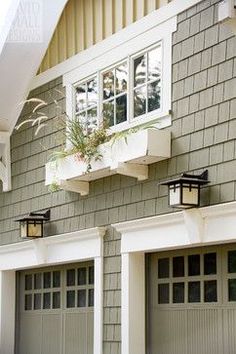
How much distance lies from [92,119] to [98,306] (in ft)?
6.59

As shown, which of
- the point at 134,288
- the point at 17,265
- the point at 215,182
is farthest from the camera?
the point at 17,265

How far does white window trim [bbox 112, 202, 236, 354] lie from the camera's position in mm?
6547

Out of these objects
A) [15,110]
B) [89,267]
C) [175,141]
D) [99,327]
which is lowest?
[99,327]

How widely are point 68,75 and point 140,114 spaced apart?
1.64 metres

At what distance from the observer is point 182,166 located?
706 cm

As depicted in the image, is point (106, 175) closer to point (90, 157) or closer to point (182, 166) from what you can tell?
point (90, 157)

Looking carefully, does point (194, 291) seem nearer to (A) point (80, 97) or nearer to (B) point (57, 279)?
(B) point (57, 279)

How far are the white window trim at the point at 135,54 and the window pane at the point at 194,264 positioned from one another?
126cm

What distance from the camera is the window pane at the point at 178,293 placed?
7336mm

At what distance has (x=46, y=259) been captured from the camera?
9211mm

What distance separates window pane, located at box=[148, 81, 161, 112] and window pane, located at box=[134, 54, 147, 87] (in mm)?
148

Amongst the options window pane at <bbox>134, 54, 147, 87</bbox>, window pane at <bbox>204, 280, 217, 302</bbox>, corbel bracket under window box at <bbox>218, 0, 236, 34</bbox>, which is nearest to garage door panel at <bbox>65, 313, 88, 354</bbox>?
window pane at <bbox>204, 280, 217, 302</bbox>

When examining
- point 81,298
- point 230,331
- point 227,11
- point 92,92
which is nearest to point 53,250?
point 81,298

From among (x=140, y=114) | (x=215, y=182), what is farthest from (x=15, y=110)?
(x=215, y=182)
